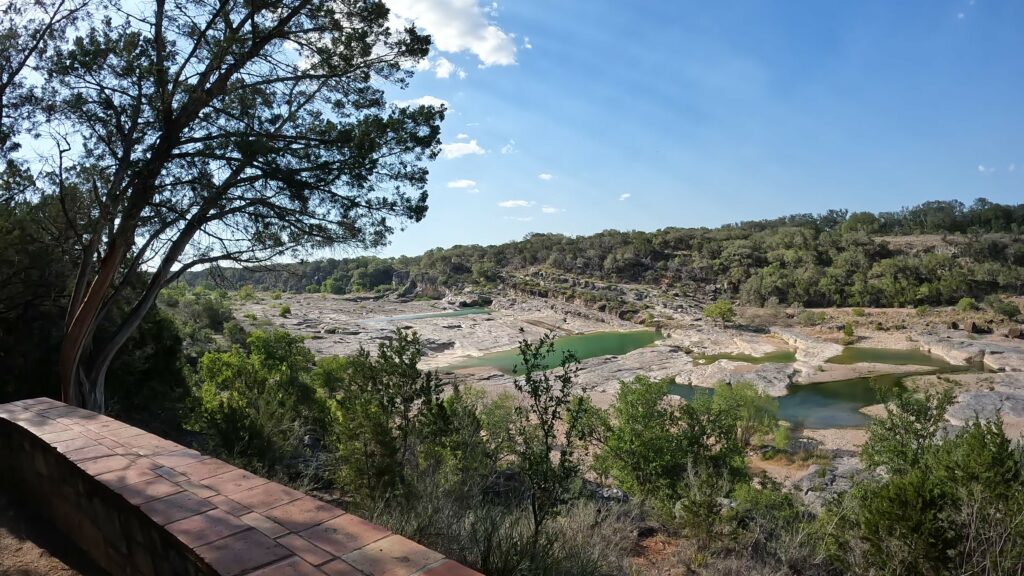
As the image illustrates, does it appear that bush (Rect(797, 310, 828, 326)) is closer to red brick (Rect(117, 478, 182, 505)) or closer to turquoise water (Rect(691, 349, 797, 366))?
turquoise water (Rect(691, 349, 797, 366))

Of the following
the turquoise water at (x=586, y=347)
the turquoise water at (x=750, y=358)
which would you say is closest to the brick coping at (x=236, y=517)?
the turquoise water at (x=586, y=347)

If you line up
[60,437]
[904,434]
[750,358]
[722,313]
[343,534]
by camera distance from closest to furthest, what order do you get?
[343,534], [60,437], [904,434], [750,358], [722,313]

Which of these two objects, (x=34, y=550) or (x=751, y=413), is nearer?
(x=34, y=550)

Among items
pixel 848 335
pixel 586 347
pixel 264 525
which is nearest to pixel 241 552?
pixel 264 525

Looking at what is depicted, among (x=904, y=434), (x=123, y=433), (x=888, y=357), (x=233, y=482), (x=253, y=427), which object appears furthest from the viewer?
(x=888, y=357)

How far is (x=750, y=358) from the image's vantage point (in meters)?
39.0

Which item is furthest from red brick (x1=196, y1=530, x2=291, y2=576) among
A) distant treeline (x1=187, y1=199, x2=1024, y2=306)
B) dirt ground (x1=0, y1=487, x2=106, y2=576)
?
distant treeline (x1=187, y1=199, x2=1024, y2=306)

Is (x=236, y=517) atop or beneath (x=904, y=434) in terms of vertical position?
atop

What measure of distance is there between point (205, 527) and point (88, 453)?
5.09 ft

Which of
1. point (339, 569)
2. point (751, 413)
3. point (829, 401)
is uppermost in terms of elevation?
point (339, 569)

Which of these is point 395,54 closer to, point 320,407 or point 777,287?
point 320,407

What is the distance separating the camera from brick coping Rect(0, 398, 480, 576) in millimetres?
2105

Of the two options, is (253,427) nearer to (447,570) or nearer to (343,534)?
(343,534)

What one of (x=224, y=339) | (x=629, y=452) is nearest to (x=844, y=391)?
(x=629, y=452)
